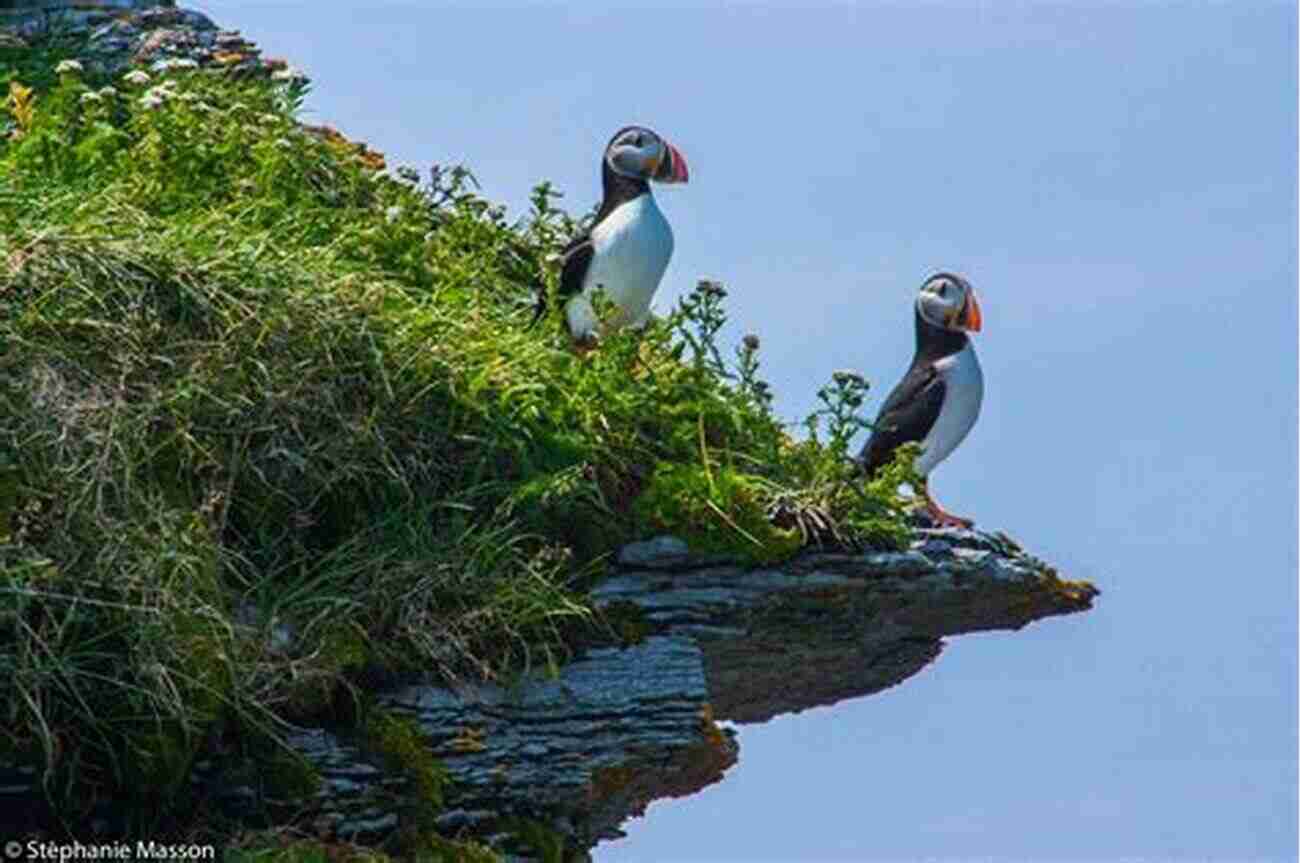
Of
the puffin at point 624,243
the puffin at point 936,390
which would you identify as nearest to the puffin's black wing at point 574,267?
the puffin at point 624,243

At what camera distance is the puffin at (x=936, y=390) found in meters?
13.6

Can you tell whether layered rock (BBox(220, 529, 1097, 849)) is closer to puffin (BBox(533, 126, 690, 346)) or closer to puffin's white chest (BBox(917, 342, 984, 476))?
puffin's white chest (BBox(917, 342, 984, 476))

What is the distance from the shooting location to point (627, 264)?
13578 millimetres

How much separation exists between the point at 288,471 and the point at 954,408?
2.66 meters

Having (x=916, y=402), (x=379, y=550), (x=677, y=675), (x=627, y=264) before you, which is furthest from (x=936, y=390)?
(x=379, y=550)

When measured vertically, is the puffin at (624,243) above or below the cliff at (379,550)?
above

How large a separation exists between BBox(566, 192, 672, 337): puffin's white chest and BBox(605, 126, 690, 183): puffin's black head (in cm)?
18

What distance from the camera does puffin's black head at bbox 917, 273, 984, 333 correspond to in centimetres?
1378

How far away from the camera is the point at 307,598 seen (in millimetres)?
11898

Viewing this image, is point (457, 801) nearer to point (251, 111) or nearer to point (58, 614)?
point (58, 614)

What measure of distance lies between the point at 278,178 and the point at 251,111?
94 cm

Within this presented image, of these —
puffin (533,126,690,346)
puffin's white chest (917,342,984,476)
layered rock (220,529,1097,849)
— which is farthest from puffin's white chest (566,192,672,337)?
layered rock (220,529,1097,849)

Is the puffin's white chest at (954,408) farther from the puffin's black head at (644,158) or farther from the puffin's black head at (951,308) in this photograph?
the puffin's black head at (644,158)

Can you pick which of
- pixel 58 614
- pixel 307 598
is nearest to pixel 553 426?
pixel 307 598
